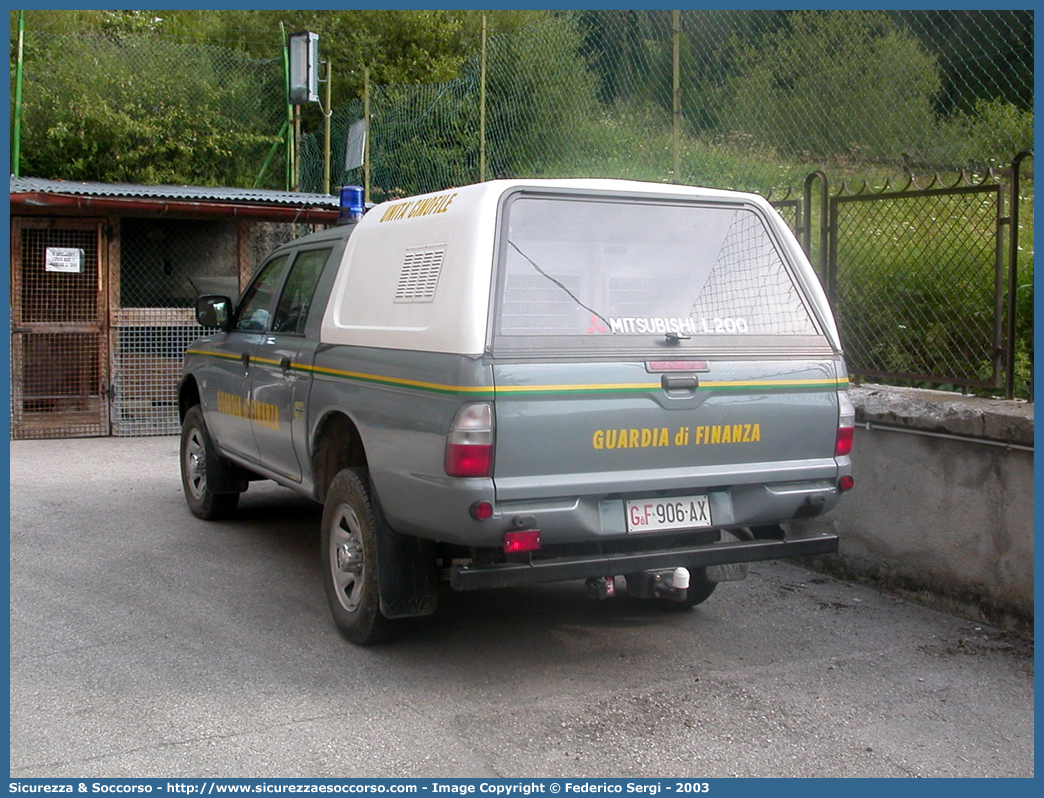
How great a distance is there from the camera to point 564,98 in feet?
34.6

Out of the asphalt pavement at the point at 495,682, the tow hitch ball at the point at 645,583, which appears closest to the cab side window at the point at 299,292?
the asphalt pavement at the point at 495,682

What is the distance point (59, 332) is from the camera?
11.5 meters

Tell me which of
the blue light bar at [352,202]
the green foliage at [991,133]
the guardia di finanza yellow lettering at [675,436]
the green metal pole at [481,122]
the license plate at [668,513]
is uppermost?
the green metal pole at [481,122]

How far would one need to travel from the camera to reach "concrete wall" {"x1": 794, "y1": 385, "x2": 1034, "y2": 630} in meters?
5.17

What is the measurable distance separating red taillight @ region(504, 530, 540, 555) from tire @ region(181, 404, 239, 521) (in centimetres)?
378

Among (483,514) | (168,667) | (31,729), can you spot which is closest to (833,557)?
(483,514)

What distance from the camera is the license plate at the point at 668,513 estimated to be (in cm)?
439

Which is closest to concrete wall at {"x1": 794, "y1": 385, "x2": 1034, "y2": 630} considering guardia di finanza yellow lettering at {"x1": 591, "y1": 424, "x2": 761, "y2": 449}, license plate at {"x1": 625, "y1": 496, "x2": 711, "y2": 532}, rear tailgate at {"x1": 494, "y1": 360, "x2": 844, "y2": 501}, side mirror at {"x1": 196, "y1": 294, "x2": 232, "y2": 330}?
rear tailgate at {"x1": 494, "y1": 360, "x2": 844, "y2": 501}

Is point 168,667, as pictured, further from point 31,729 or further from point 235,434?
point 235,434

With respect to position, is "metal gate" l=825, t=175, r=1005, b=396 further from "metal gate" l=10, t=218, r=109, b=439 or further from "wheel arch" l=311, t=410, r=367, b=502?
"metal gate" l=10, t=218, r=109, b=439

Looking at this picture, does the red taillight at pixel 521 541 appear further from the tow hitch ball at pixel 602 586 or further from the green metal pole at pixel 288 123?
the green metal pole at pixel 288 123

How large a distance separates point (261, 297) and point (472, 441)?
304cm

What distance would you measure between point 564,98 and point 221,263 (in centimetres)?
526

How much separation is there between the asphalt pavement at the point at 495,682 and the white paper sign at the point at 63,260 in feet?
18.5
